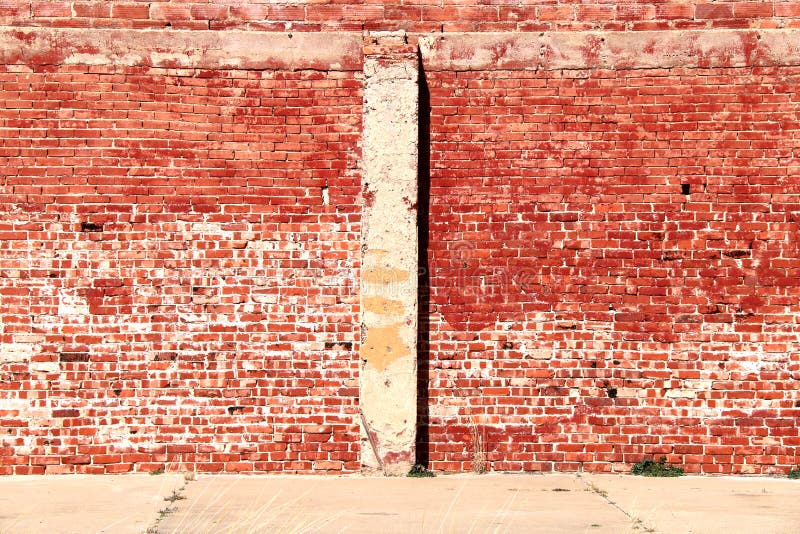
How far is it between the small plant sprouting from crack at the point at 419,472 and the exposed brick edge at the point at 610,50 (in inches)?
128

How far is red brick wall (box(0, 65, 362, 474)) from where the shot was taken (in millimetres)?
6328

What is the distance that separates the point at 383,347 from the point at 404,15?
9.09 ft

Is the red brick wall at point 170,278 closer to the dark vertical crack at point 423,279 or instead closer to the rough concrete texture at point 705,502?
the dark vertical crack at point 423,279

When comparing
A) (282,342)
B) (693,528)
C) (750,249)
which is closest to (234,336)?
(282,342)

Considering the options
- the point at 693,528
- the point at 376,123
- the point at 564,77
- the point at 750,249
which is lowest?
the point at 693,528

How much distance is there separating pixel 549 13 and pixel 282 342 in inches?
138

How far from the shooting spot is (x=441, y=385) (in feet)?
21.3

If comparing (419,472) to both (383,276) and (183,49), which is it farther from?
(183,49)

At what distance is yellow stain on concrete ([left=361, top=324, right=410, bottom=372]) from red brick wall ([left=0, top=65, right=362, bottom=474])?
0.21 m

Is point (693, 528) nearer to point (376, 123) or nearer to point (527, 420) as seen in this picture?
point (527, 420)

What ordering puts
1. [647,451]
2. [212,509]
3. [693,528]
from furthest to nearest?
[647,451]
[212,509]
[693,528]

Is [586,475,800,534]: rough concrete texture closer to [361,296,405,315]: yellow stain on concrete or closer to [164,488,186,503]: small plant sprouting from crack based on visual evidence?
[361,296,405,315]: yellow stain on concrete

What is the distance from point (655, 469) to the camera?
249 inches

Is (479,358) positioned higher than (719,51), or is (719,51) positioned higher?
(719,51)
